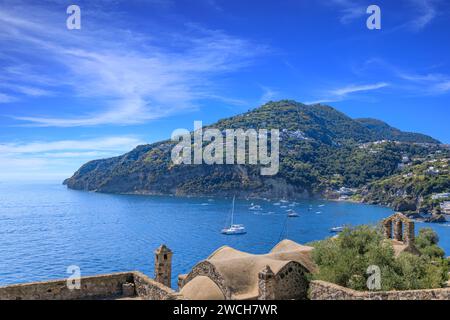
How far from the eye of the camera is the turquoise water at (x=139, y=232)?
8362 cm

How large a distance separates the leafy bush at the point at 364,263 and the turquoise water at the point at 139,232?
87.5 ft

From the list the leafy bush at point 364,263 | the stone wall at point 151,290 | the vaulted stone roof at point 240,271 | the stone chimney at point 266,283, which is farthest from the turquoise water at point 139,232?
the stone wall at point 151,290

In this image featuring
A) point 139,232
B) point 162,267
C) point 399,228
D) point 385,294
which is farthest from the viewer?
point 139,232

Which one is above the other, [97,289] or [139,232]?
[97,289]

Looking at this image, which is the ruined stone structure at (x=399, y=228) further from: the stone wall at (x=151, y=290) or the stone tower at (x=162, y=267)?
the stone wall at (x=151, y=290)

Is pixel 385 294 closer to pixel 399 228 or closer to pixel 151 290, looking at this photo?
pixel 151 290

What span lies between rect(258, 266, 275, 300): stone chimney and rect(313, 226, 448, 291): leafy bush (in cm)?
381

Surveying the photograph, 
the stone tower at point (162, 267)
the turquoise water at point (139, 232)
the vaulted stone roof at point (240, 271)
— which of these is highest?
the stone tower at point (162, 267)

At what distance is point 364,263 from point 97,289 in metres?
13.2

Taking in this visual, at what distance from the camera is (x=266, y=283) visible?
18.7 metres

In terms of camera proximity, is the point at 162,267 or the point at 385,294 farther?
the point at 162,267

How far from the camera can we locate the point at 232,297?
20.9m

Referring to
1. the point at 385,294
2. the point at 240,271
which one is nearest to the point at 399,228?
the point at 240,271
